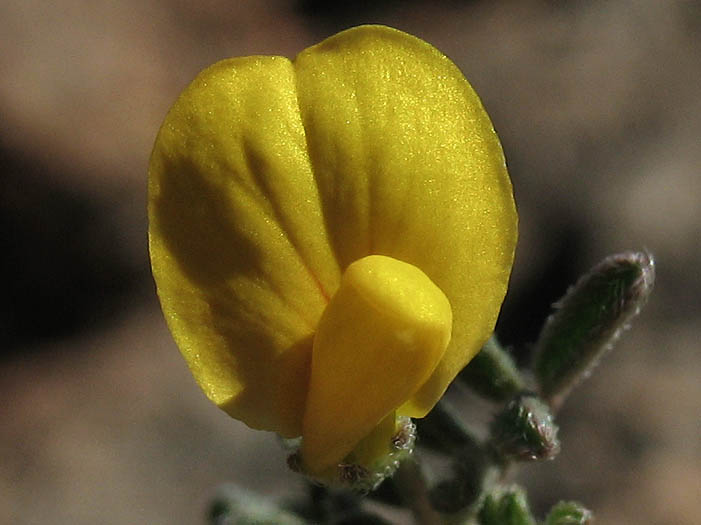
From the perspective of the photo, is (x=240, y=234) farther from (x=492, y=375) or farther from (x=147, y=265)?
(x=147, y=265)

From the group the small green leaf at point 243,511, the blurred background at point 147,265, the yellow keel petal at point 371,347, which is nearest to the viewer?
the yellow keel petal at point 371,347

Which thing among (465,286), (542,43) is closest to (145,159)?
(542,43)

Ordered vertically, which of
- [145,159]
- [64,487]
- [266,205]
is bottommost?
[64,487]

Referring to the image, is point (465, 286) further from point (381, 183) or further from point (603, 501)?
point (603, 501)


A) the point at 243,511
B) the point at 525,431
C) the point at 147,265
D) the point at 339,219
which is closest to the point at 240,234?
the point at 339,219

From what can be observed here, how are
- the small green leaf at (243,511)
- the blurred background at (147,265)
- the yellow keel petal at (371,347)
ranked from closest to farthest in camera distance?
the yellow keel petal at (371,347), the small green leaf at (243,511), the blurred background at (147,265)

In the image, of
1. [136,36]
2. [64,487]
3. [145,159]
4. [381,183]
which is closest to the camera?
[381,183]

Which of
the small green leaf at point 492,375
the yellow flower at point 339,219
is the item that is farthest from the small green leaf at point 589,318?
the yellow flower at point 339,219

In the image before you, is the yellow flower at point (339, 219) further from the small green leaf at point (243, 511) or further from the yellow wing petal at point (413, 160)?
the small green leaf at point (243, 511)
